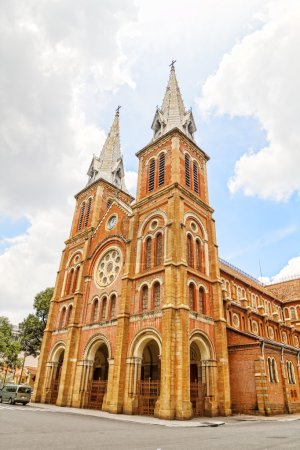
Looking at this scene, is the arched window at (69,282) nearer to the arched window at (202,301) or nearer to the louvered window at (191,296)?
the louvered window at (191,296)

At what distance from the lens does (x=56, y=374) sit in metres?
30.8

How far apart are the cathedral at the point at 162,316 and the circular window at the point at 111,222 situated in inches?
4.4

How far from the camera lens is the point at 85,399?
1022 inches

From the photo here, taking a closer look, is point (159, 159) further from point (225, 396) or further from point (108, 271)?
point (225, 396)

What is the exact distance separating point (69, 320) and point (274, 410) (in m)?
20.1

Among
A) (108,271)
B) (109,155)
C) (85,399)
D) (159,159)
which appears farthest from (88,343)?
(109,155)

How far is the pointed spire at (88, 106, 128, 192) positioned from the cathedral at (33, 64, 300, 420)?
4987 millimetres

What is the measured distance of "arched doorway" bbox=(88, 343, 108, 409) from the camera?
25.4 meters

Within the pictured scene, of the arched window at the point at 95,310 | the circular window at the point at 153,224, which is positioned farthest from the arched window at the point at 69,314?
the circular window at the point at 153,224

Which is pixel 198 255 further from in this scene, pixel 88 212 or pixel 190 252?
pixel 88 212

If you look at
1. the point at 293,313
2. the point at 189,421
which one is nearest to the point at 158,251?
the point at 189,421

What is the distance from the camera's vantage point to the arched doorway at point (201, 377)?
70.7ft

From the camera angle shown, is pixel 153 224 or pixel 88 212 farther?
pixel 88 212

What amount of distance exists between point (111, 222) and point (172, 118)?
13.9 m
